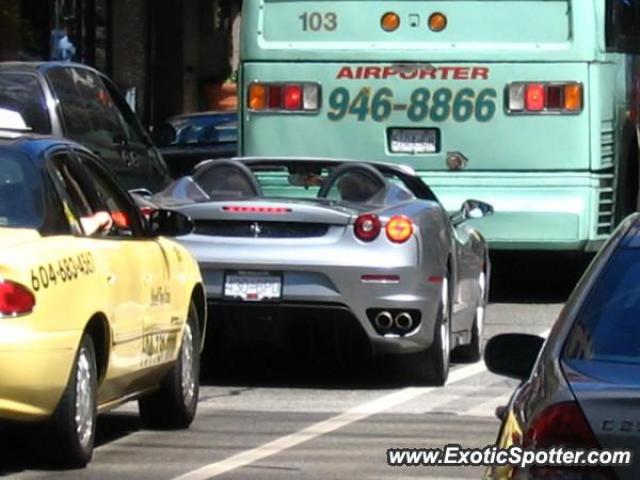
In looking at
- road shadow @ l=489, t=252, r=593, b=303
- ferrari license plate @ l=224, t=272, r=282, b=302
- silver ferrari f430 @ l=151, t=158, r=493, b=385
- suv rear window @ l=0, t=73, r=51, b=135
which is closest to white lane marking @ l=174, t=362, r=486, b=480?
silver ferrari f430 @ l=151, t=158, r=493, b=385

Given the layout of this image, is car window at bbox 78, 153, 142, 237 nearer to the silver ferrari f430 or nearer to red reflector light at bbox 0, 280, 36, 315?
red reflector light at bbox 0, 280, 36, 315

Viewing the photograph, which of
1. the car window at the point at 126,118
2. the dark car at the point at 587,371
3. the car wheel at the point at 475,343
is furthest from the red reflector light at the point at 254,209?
the dark car at the point at 587,371

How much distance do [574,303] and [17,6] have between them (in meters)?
24.2

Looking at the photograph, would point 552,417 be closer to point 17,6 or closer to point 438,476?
point 438,476

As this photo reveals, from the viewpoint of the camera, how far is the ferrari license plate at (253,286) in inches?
481

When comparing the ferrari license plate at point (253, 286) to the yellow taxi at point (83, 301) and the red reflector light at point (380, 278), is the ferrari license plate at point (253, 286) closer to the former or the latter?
the red reflector light at point (380, 278)

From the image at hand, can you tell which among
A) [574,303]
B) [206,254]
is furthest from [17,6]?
[574,303]

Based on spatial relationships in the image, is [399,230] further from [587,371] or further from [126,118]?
[587,371]

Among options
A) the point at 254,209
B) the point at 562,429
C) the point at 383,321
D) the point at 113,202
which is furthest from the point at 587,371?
the point at 254,209

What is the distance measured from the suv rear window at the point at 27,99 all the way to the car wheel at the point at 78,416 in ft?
17.4

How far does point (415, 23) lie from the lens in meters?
17.2

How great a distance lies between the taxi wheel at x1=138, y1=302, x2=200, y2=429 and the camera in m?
10.5

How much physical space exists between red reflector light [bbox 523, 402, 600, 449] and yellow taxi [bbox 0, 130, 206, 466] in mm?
3710

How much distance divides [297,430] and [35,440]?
81.9 inches
